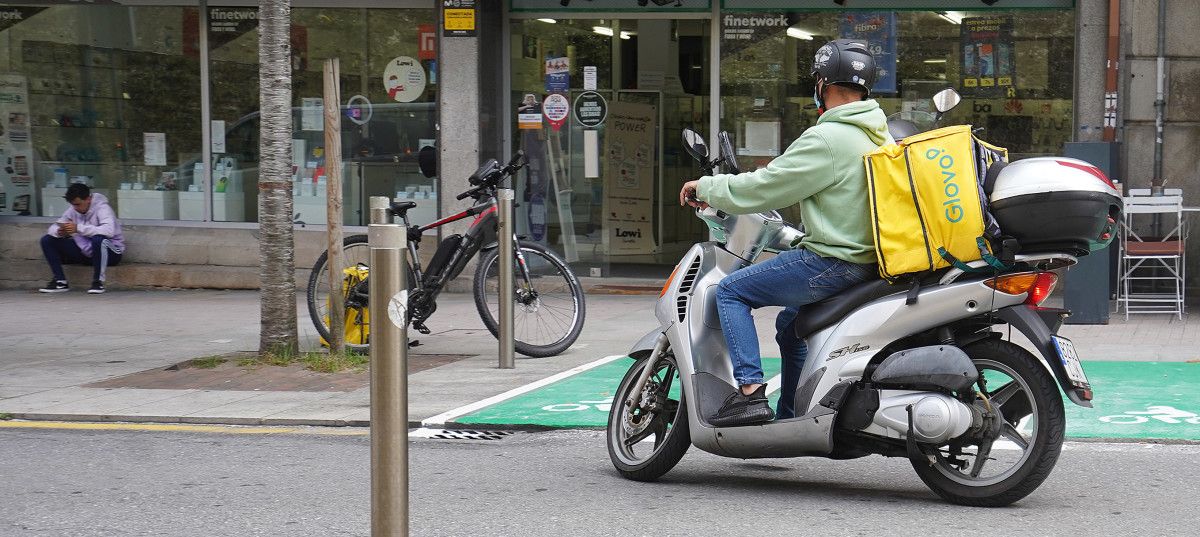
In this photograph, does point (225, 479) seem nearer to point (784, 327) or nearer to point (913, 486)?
point (784, 327)

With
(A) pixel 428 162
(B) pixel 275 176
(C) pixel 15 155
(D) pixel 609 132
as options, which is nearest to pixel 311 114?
(A) pixel 428 162

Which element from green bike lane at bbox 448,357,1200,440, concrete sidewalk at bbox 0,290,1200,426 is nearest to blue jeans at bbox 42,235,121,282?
concrete sidewalk at bbox 0,290,1200,426

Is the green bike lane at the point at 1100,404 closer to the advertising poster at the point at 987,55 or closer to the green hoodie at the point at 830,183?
the green hoodie at the point at 830,183

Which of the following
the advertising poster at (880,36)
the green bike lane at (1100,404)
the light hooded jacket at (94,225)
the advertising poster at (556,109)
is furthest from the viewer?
the light hooded jacket at (94,225)

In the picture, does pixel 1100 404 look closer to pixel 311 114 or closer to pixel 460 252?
pixel 460 252

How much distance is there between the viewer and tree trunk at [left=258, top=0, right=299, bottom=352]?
878cm

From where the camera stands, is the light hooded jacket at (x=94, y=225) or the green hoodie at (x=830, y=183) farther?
the light hooded jacket at (x=94, y=225)

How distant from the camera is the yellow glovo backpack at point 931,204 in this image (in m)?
4.70

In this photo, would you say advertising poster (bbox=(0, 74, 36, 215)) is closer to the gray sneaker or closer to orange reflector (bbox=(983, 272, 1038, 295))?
the gray sneaker

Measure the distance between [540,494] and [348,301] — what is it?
4.28 metres

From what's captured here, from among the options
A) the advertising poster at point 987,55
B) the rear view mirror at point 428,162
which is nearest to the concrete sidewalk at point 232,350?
the rear view mirror at point 428,162

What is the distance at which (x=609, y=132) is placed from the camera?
44.4 feet

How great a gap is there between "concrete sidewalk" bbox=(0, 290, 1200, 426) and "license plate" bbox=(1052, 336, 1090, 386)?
3563mm

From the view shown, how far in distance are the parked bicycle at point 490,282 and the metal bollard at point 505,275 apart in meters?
0.25
